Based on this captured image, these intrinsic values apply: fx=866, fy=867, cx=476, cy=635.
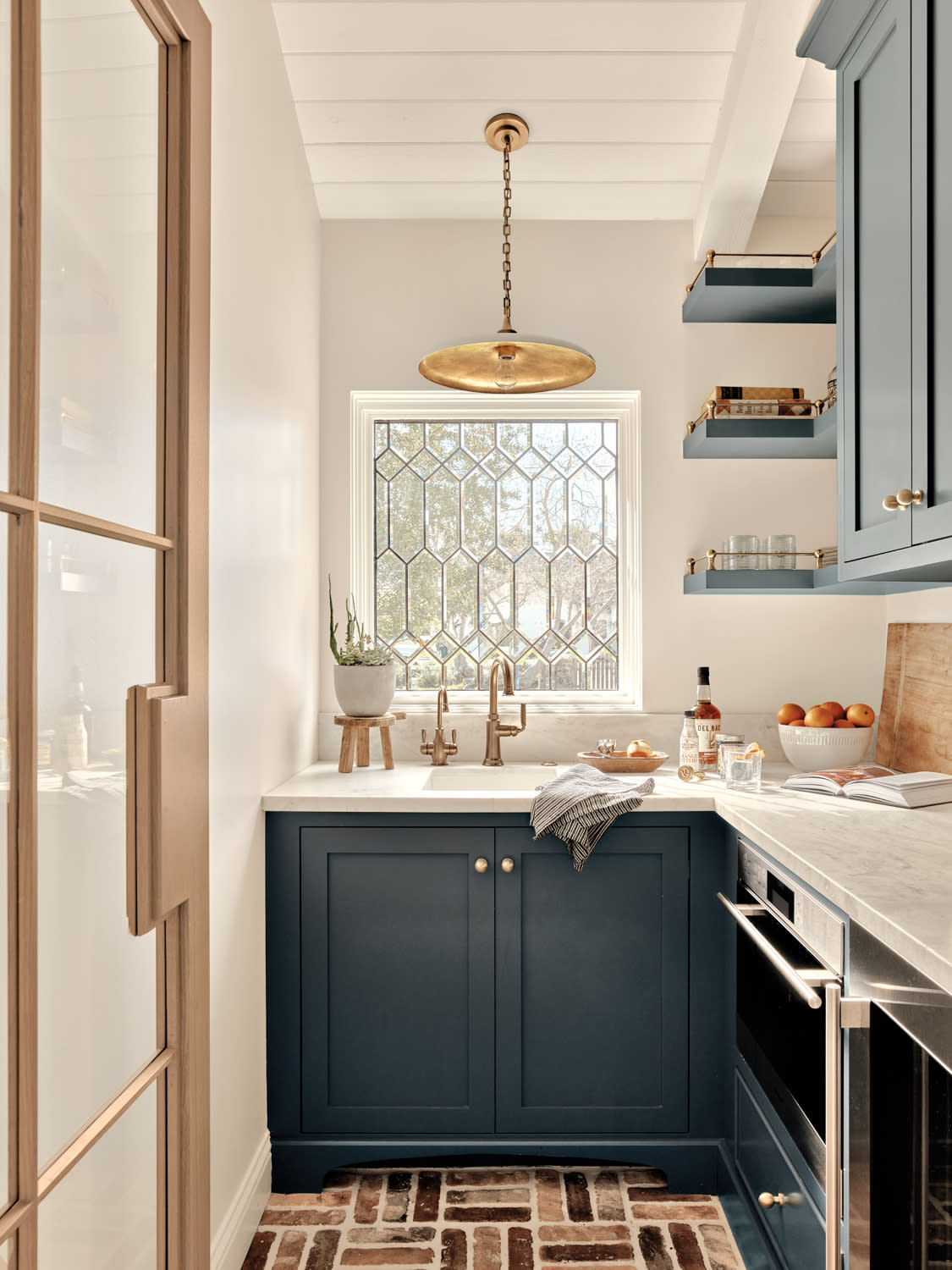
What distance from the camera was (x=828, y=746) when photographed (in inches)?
92.5

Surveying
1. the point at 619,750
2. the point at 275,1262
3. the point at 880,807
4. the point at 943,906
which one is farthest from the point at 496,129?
the point at 275,1262

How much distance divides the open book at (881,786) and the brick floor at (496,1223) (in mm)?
1002

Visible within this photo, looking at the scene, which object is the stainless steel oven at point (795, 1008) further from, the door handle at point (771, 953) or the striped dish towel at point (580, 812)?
the striped dish towel at point (580, 812)

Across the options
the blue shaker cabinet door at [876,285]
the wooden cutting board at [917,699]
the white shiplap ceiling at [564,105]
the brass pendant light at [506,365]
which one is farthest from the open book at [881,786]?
the white shiplap ceiling at [564,105]

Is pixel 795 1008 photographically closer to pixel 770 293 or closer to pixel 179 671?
pixel 179 671

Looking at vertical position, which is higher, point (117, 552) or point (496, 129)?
point (496, 129)

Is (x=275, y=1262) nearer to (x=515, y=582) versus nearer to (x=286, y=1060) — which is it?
(x=286, y=1060)

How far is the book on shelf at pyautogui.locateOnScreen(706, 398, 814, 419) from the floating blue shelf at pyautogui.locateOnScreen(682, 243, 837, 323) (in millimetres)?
276

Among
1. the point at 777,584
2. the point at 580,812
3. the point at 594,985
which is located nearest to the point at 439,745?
the point at 580,812

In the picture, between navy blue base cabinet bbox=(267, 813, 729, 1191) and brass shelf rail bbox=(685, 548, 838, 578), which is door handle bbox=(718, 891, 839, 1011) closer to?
navy blue base cabinet bbox=(267, 813, 729, 1191)

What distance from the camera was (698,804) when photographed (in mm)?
2039

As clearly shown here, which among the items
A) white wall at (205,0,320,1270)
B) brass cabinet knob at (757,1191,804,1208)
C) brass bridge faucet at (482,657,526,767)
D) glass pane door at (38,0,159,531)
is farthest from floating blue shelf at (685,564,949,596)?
glass pane door at (38,0,159,531)

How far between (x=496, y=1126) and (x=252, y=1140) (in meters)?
0.57

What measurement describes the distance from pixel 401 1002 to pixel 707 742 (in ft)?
3.44
